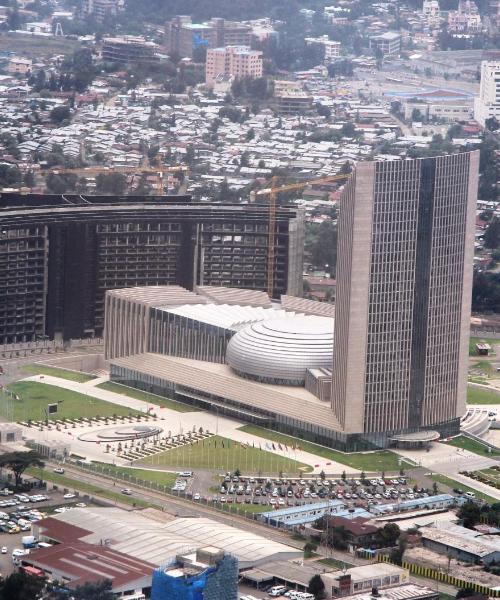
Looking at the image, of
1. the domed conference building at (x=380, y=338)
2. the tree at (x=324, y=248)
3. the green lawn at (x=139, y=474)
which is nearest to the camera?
the green lawn at (x=139, y=474)

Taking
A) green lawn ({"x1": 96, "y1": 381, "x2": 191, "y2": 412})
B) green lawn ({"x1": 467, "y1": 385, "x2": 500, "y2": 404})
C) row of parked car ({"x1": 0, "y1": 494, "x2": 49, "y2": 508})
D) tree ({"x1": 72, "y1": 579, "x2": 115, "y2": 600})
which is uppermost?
tree ({"x1": 72, "y1": 579, "x2": 115, "y2": 600})

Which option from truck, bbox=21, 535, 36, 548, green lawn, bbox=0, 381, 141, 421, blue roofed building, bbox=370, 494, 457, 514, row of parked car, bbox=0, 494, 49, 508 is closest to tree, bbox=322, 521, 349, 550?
blue roofed building, bbox=370, 494, 457, 514

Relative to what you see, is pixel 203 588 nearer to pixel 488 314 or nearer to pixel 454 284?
pixel 454 284

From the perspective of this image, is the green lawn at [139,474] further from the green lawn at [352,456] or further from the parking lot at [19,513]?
the green lawn at [352,456]

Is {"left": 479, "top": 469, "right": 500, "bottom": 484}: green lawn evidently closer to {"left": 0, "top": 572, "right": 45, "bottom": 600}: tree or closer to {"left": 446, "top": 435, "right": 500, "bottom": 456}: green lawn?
{"left": 446, "top": 435, "right": 500, "bottom": 456}: green lawn

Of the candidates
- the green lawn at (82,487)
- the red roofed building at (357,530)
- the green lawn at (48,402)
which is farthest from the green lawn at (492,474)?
the green lawn at (48,402)

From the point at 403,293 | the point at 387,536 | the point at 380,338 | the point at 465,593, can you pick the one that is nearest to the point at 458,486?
the point at 380,338
